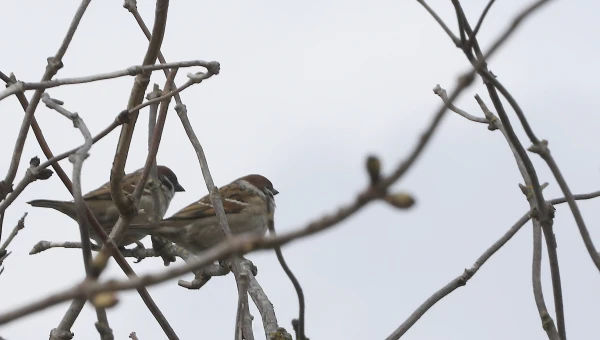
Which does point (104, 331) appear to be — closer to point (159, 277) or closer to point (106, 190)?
point (159, 277)

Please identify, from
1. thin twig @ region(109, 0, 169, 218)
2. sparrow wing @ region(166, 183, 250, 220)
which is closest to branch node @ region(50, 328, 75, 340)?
thin twig @ region(109, 0, 169, 218)

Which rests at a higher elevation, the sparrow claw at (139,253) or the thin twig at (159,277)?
the sparrow claw at (139,253)

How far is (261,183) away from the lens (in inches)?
276

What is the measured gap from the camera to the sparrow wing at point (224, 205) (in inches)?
234

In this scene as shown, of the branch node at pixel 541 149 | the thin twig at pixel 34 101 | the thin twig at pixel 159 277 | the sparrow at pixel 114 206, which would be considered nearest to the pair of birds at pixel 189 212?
the sparrow at pixel 114 206

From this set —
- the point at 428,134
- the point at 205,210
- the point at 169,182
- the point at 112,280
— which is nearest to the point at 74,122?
the point at 112,280

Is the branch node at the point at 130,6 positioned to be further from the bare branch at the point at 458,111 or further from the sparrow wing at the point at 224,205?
the sparrow wing at the point at 224,205

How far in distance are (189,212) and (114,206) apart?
51 cm

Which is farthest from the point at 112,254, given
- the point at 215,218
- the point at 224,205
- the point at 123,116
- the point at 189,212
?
the point at 224,205

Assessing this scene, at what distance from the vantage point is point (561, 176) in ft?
6.03

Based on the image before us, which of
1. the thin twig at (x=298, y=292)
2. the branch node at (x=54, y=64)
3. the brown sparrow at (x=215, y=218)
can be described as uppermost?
the brown sparrow at (x=215, y=218)

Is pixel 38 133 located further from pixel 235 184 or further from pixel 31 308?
pixel 235 184

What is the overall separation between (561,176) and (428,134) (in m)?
1.06

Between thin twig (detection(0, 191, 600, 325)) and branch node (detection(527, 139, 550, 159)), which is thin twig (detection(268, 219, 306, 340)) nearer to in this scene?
thin twig (detection(0, 191, 600, 325))
